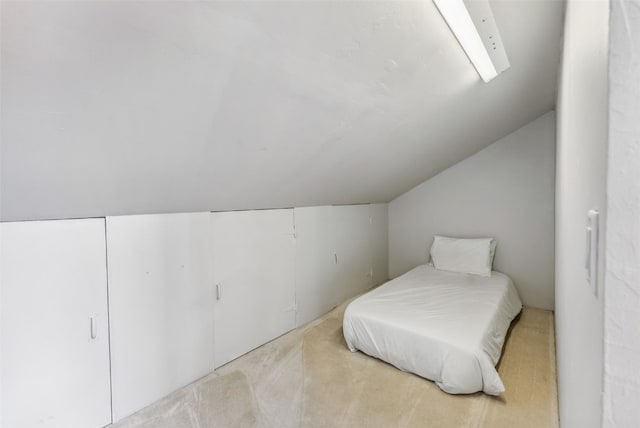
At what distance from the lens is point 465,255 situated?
3.53 metres

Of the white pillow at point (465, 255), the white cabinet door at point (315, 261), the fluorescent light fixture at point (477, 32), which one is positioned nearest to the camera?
the fluorescent light fixture at point (477, 32)

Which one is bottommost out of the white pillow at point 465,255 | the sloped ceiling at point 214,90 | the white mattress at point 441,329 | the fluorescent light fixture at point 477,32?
the white mattress at point 441,329

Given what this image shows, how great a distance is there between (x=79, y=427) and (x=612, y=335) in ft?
7.39

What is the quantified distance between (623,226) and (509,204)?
142 inches

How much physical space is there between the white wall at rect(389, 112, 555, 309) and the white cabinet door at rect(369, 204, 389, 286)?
1.56 feet

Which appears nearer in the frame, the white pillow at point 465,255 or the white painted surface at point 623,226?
the white painted surface at point 623,226

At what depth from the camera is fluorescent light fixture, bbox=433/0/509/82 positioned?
122 cm

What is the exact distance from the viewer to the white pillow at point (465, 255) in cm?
343

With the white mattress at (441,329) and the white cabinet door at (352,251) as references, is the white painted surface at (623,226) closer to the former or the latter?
the white mattress at (441,329)

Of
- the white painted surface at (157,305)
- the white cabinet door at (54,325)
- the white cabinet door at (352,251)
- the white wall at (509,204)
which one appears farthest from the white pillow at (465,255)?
the white cabinet door at (54,325)

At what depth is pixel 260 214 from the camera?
256 centimetres

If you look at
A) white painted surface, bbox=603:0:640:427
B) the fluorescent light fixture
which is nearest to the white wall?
the fluorescent light fixture

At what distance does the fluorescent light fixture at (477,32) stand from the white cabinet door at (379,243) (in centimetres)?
249

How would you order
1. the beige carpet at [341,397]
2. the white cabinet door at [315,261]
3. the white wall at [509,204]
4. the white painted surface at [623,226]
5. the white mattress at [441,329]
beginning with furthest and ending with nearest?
the white wall at [509,204] → the white cabinet door at [315,261] → the white mattress at [441,329] → the beige carpet at [341,397] → the white painted surface at [623,226]
